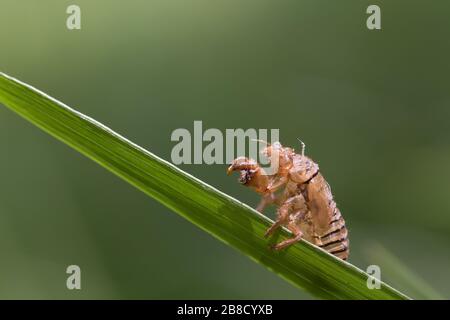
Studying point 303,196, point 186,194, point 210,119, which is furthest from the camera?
point 210,119

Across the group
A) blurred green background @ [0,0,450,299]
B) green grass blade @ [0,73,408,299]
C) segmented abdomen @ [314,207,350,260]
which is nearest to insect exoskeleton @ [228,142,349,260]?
segmented abdomen @ [314,207,350,260]

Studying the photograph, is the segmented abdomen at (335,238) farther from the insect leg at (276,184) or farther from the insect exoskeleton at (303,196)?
the insect leg at (276,184)

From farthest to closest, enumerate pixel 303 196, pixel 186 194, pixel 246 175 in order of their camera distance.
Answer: pixel 303 196
pixel 246 175
pixel 186 194

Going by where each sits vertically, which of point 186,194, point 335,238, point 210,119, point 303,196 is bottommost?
point 335,238

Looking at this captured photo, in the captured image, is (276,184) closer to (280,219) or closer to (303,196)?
(303,196)

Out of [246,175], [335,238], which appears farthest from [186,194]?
[335,238]

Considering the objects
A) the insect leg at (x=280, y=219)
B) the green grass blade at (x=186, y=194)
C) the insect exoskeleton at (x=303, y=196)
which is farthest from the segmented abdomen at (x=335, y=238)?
the green grass blade at (x=186, y=194)
